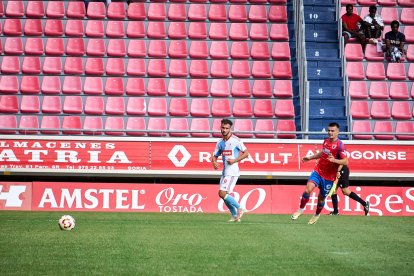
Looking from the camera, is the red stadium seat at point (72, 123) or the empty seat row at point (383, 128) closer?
the red stadium seat at point (72, 123)

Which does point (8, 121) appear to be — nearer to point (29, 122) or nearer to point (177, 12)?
point (29, 122)

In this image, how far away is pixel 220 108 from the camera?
22.0m

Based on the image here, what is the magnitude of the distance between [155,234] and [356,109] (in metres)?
12.1

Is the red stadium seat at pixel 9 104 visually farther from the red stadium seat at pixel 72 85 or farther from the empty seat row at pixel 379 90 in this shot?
the empty seat row at pixel 379 90

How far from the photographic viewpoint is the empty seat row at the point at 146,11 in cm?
2369

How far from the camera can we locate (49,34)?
2320 cm

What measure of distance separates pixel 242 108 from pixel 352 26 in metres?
4.74

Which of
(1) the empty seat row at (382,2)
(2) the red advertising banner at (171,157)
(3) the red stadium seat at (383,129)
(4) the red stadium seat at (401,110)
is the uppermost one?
(1) the empty seat row at (382,2)

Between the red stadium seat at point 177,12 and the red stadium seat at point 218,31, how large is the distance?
97cm

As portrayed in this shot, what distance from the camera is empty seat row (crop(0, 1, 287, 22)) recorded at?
2369 centimetres

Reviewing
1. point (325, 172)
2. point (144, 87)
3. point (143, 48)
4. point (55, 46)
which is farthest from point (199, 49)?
point (325, 172)

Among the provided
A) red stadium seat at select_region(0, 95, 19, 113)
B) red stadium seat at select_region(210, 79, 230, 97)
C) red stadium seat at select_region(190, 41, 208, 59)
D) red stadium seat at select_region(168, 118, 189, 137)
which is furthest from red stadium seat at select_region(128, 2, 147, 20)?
red stadium seat at select_region(0, 95, 19, 113)

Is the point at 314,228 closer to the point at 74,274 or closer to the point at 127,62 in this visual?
the point at 74,274

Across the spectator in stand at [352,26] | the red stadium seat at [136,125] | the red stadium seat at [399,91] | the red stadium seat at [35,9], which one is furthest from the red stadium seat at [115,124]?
the red stadium seat at [399,91]
